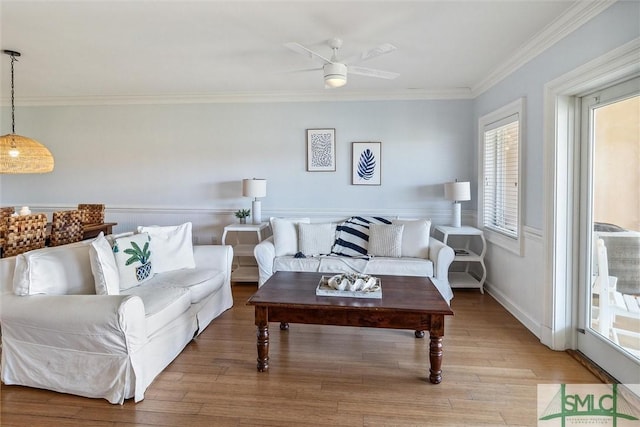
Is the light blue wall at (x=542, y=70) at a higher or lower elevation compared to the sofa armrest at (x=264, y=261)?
higher

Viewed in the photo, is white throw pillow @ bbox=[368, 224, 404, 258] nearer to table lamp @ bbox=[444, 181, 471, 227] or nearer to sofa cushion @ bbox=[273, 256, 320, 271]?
sofa cushion @ bbox=[273, 256, 320, 271]

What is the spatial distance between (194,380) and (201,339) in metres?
0.63

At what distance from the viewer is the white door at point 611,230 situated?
2170 millimetres

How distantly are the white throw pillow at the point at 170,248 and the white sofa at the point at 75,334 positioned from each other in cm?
71

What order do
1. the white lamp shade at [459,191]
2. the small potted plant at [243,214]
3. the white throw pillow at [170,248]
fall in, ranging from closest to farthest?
the white throw pillow at [170,248] → the white lamp shade at [459,191] → the small potted plant at [243,214]

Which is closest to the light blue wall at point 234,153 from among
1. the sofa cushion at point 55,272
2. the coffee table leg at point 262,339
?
the sofa cushion at point 55,272

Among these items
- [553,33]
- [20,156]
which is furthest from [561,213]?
[20,156]

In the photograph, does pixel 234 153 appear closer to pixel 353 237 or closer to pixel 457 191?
pixel 353 237

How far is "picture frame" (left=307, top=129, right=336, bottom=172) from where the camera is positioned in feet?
15.6

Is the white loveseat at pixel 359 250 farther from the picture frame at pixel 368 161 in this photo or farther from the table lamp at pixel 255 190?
the picture frame at pixel 368 161

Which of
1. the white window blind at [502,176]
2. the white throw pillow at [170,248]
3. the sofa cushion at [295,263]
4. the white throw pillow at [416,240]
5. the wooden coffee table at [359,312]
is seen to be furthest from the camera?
the white throw pillow at [416,240]

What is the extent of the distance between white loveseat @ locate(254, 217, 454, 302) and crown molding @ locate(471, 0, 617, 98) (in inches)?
69.9

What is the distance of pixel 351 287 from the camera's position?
257 cm

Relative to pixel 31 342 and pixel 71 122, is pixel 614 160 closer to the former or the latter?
pixel 31 342
